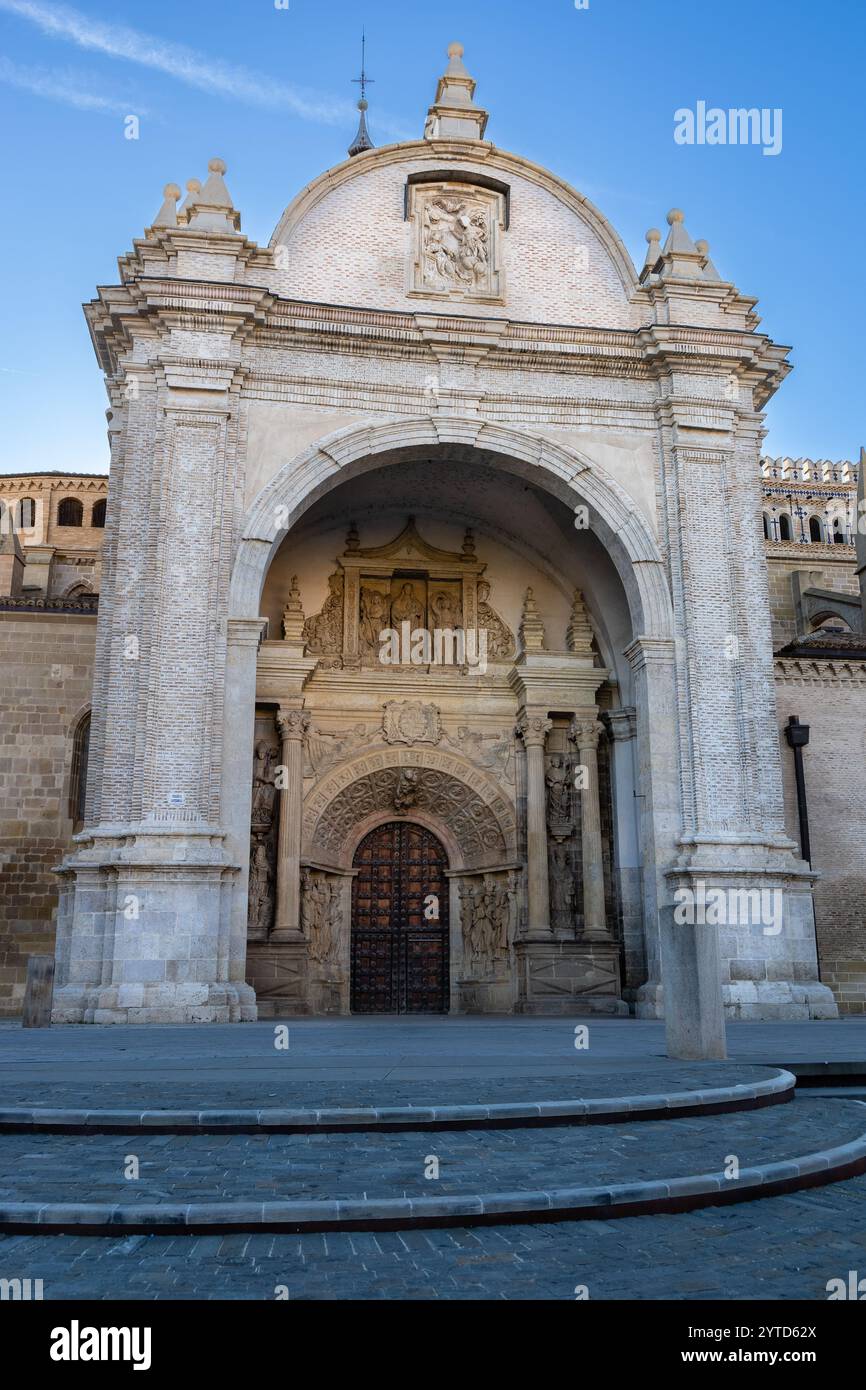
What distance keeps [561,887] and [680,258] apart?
10.8 metres

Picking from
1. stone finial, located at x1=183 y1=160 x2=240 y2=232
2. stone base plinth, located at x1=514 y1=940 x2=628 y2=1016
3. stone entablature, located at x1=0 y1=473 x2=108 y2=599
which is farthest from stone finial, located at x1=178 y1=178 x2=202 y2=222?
stone entablature, located at x1=0 y1=473 x2=108 y2=599

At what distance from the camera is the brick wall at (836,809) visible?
1923 cm

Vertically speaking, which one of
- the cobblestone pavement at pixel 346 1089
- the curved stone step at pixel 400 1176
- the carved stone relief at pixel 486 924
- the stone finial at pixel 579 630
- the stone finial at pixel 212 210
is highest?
the stone finial at pixel 212 210

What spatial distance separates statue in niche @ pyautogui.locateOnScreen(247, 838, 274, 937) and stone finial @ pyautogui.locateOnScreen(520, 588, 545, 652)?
5.87 m

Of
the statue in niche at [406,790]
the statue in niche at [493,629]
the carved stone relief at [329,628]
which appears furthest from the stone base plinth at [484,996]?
the carved stone relief at [329,628]

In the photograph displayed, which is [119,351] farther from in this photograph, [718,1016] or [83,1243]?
[83,1243]

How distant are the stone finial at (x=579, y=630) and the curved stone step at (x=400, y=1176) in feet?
48.4

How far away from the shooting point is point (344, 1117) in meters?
5.61

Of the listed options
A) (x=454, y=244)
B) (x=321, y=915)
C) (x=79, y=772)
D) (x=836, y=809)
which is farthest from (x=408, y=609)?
(x=836, y=809)

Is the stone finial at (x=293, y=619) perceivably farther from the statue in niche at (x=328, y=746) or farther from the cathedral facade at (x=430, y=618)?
the statue in niche at (x=328, y=746)

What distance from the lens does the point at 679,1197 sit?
4336 mm

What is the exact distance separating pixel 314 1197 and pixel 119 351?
52.1ft

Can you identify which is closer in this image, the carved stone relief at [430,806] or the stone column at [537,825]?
the stone column at [537,825]
